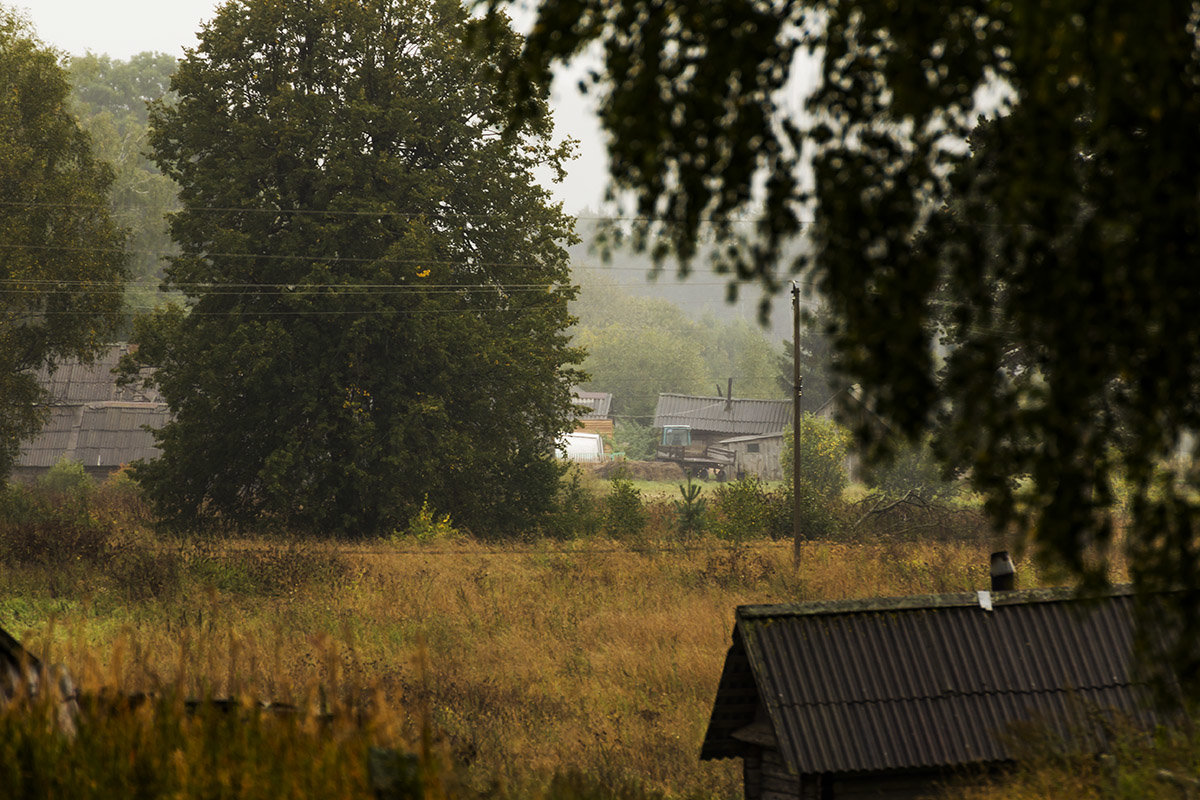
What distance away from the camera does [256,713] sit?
167 inches

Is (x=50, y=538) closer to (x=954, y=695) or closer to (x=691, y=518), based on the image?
(x=691, y=518)

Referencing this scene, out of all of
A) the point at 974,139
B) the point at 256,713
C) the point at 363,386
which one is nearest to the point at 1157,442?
the point at 256,713

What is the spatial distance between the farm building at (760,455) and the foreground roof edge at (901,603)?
50863 mm

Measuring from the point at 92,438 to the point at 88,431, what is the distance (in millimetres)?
346

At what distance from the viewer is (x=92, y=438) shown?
4291cm

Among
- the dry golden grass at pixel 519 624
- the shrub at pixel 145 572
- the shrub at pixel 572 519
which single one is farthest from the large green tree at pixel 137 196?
the dry golden grass at pixel 519 624

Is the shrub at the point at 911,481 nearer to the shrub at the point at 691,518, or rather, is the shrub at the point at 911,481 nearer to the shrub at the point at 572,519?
the shrub at the point at 691,518

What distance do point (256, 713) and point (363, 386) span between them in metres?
23.8

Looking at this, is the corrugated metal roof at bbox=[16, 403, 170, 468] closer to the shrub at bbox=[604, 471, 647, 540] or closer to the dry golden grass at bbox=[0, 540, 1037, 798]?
the dry golden grass at bbox=[0, 540, 1037, 798]

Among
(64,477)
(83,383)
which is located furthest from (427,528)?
(83,383)

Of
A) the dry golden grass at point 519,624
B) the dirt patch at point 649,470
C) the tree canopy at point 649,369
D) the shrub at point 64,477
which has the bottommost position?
the dry golden grass at point 519,624

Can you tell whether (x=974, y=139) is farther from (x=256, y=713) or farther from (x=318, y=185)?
(x=256, y=713)

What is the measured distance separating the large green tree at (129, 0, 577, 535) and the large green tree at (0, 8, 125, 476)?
2.68 m

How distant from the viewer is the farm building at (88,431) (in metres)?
42.8
